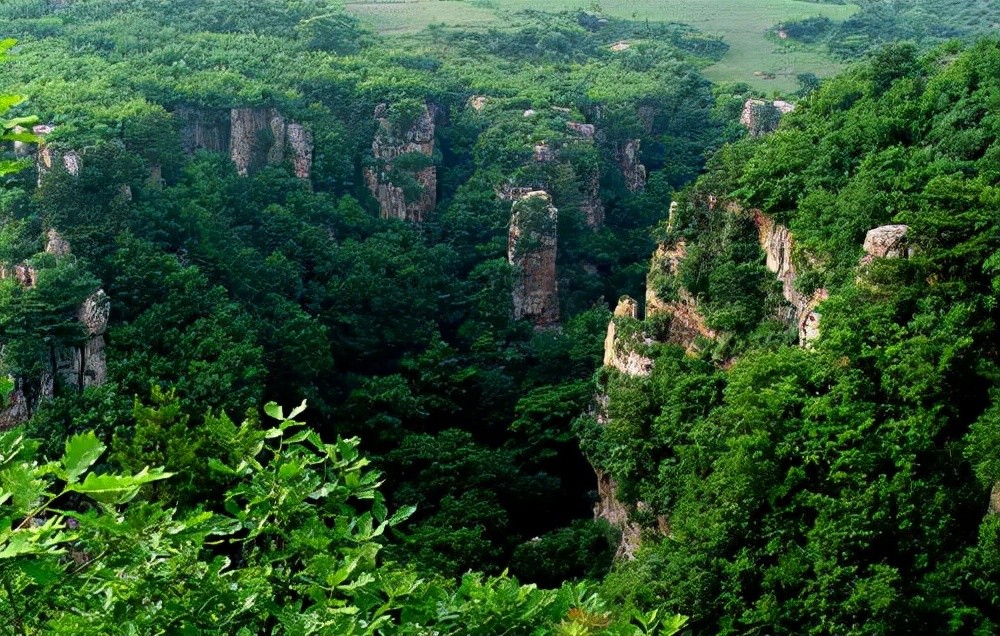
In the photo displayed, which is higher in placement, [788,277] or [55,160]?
[788,277]

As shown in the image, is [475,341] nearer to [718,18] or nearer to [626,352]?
[626,352]

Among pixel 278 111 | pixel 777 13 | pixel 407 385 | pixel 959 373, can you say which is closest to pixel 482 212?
pixel 278 111

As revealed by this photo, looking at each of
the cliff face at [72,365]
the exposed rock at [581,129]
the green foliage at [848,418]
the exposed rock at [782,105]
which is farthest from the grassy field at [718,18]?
the cliff face at [72,365]

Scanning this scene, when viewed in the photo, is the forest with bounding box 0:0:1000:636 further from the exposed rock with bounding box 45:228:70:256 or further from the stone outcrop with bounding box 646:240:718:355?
the exposed rock with bounding box 45:228:70:256

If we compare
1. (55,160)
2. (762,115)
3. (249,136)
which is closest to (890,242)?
Result: (55,160)

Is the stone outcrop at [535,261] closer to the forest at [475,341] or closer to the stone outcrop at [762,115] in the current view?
the forest at [475,341]
